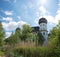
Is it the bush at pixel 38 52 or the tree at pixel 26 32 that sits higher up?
the tree at pixel 26 32

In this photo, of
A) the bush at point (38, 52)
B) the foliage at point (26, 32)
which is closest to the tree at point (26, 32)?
the foliage at point (26, 32)

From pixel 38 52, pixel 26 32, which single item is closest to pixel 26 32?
pixel 26 32

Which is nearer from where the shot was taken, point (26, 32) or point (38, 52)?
point (38, 52)

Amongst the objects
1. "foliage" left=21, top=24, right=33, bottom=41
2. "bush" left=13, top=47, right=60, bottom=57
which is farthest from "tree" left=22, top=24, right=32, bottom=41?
"bush" left=13, top=47, right=60, bottom=57

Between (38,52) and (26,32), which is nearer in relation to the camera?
(38,52)

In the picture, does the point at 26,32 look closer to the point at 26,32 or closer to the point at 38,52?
the point at 26,32

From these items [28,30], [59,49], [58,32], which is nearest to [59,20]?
[58,32]

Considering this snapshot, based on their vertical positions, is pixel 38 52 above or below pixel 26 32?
below

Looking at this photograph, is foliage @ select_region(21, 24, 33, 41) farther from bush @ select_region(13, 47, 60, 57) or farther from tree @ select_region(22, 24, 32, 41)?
bush @ select_region(13, 47, 60, 57)

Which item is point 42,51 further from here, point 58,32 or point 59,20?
point 59,20

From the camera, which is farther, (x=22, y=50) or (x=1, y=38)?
(x=1, y=38)

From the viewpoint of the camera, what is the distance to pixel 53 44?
1310 cm

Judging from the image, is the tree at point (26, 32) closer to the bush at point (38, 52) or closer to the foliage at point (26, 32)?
the foliage at point (26, 32)

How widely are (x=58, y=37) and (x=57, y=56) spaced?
5.98ft
